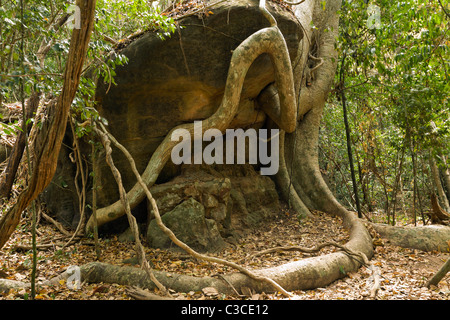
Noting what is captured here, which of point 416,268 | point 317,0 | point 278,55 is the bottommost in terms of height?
point 416,268

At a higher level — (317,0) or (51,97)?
(317,0)

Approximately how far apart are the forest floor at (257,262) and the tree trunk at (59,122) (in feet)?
2.97

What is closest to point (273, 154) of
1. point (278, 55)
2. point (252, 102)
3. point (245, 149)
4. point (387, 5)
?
point (245, 149)

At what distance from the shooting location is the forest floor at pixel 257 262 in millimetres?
3486

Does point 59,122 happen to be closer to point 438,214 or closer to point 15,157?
point 15,157

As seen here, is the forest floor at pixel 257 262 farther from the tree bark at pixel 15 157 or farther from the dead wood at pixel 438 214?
the dead wood at pixel 438 214

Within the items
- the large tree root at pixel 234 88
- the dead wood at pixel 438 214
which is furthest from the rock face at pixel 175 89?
the dead wood at pixel 438 214

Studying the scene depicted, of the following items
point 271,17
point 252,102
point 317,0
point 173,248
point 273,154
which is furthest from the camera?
point 317,0

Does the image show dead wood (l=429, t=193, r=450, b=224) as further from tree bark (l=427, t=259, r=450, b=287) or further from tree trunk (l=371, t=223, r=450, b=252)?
tree bark (l=427, t=259, r=450, b=287)

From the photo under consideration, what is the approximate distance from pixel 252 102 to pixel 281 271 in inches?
145

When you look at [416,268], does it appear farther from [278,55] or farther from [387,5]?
[387,5]

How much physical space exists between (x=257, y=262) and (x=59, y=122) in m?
3.13

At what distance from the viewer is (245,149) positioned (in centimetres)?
690

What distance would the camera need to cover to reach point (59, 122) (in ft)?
9.47
